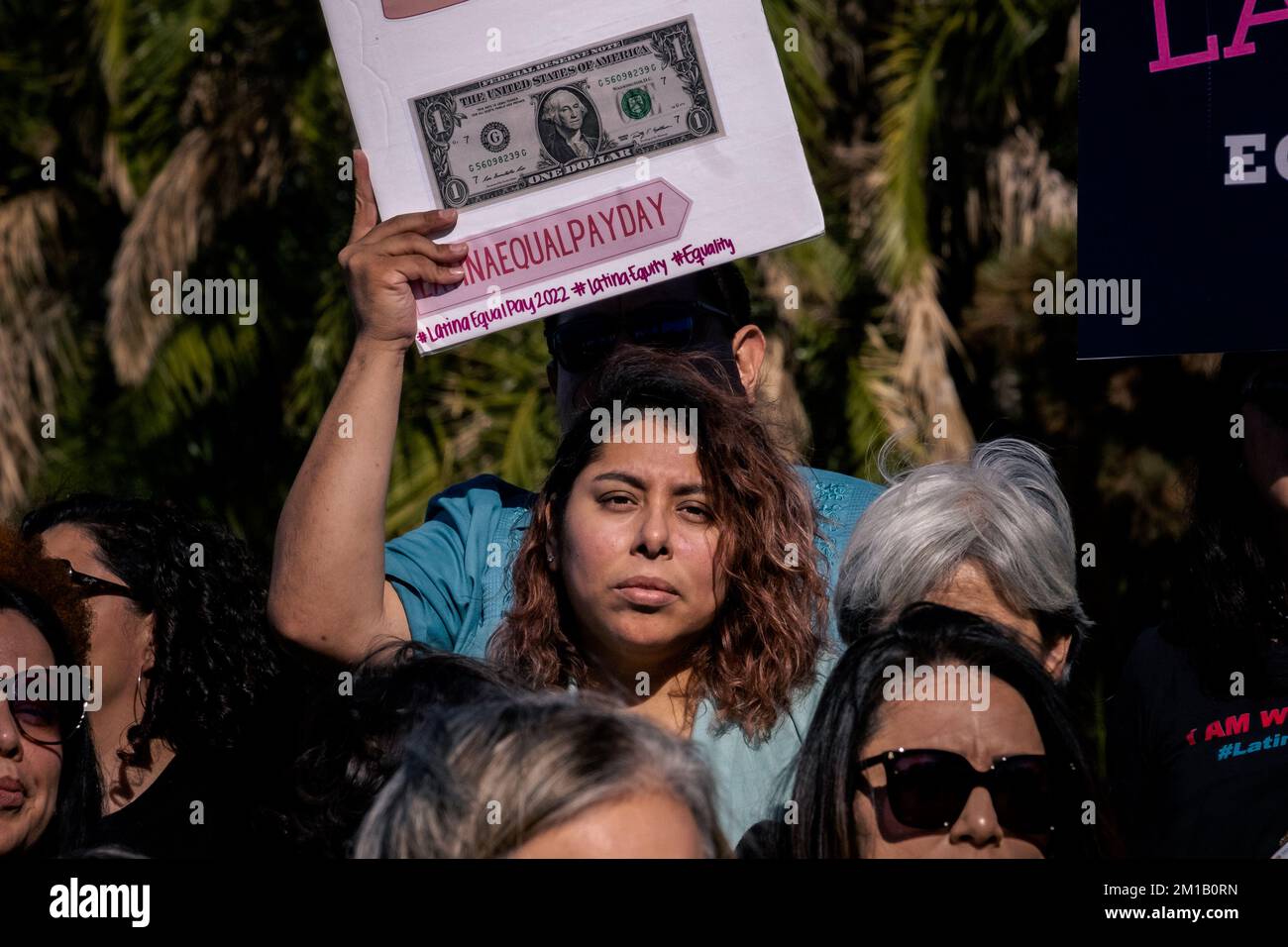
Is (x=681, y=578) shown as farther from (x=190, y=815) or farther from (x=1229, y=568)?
(x=1229, y=568)

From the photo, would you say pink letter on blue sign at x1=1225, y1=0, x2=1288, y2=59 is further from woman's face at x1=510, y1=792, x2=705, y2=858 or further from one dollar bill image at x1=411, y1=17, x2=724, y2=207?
woman's face at x1=510, y1=792, x2=705, y2=858

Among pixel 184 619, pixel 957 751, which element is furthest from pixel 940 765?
pixel 184 619

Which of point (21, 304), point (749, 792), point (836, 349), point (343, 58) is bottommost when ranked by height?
point (749, 792)

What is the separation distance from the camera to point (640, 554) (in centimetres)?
240

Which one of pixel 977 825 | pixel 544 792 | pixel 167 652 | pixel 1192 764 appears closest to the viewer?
pixel 544 792

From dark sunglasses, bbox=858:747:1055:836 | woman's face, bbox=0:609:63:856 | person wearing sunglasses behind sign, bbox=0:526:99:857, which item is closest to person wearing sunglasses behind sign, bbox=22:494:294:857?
person wearing sunglasses behind sign, bbox=0:526:99:857

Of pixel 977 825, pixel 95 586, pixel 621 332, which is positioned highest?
pixel 621 332

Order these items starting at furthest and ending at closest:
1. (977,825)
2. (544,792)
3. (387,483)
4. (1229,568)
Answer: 1. (1229,568)
2. (387,483)
3. (977,825)
4. (544,792)

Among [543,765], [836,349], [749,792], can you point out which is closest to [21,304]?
[836,349]

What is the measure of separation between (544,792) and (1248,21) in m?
1.81

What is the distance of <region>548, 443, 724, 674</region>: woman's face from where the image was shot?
7.87 ft
